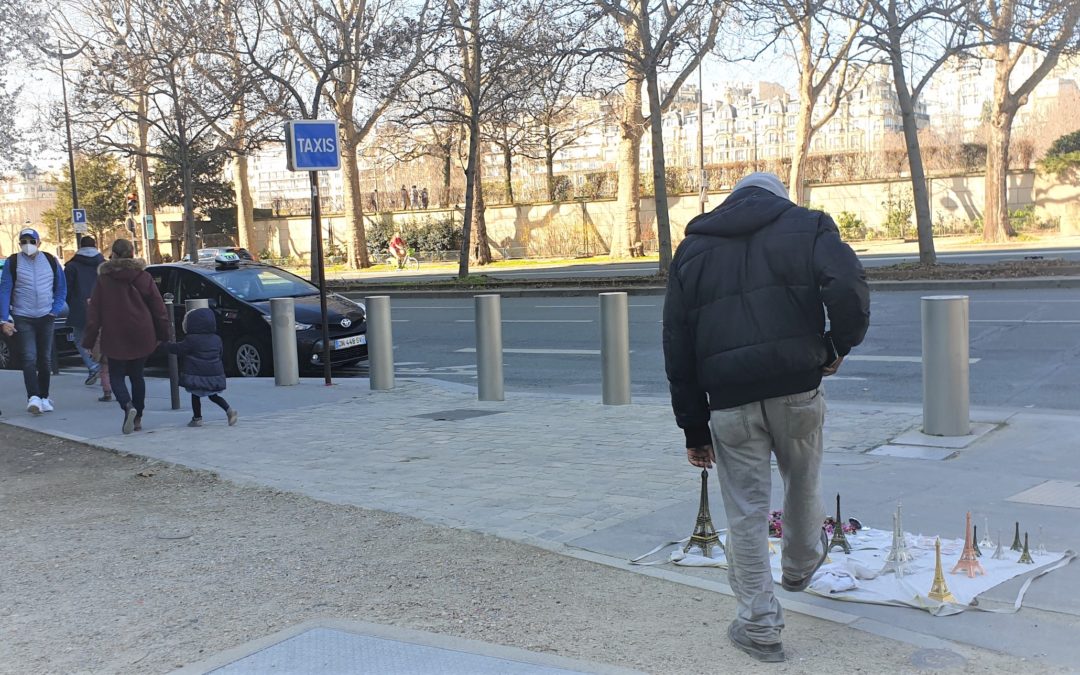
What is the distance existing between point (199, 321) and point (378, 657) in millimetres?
5691

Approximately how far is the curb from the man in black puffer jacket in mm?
15092

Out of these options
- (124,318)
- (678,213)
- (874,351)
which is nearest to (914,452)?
(874,351)

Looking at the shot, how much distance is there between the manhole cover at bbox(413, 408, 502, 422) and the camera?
933 cm

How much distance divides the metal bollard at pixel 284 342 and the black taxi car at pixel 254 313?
39.2 inches

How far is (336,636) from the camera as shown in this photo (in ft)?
13.2

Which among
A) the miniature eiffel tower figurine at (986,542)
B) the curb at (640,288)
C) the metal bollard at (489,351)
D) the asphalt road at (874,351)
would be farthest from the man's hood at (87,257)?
the miniature eiffel tower figurine at (986,542)

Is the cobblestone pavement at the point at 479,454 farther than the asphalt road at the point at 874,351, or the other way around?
the asphalt road at the point at 874,351

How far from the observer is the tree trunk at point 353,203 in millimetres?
40469

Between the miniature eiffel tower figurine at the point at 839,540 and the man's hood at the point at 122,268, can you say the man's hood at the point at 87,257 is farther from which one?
the miniature eiffel tower figurine at the point at 839,540

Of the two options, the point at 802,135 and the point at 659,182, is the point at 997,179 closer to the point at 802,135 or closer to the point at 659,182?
the point at 802,135

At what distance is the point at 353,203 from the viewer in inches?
1700

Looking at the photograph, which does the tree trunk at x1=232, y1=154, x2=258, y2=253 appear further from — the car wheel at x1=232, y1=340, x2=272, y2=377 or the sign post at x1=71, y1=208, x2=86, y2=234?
the car wheel at x1=232, y1=340, x2=272, y2=377

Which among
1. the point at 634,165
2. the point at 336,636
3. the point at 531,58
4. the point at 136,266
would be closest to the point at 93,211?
the point at 634,165

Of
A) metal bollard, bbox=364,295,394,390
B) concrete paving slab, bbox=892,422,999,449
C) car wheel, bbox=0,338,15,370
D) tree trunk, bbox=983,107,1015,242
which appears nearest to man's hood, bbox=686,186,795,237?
concrete paving slab, bbox=892,422,999,449
